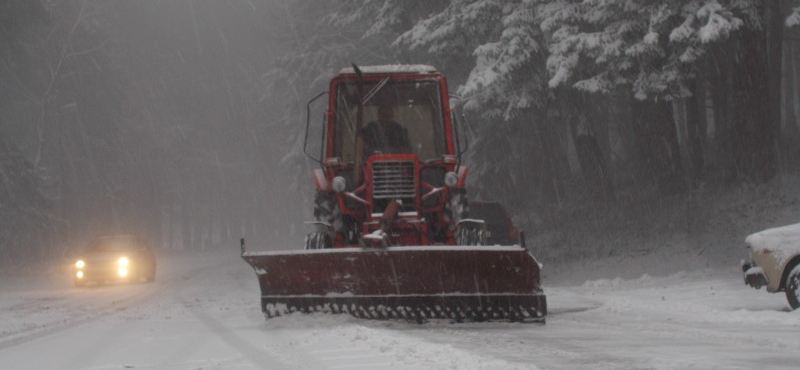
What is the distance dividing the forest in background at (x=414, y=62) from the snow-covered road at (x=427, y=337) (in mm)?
5415

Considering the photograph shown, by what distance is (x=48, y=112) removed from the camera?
41594 millimetres

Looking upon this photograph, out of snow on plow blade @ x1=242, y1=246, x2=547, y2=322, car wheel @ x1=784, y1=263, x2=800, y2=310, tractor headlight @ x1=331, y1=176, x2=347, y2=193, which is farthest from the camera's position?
tractor headlight @ x1=331, y1=176, x2=347, y2=193

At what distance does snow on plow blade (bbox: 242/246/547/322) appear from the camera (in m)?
10.6

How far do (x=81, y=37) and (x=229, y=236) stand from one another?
166ft

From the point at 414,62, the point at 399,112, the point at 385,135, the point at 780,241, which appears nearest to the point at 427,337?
the point at 385,135

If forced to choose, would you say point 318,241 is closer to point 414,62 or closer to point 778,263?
point 778,263

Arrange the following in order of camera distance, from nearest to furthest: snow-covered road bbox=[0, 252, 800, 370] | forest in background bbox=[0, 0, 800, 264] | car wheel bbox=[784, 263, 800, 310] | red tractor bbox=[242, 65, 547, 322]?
snow-covered road bbox=[0, 252, 800, 370] → red tractor bbox=[242, 65, 547, 322] → car wheel bbox=[784, 263, 800, 310] → forest in background bbox=[0, 0, 800, 264]

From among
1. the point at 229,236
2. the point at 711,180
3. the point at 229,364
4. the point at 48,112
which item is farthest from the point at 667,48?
the point at 229,236

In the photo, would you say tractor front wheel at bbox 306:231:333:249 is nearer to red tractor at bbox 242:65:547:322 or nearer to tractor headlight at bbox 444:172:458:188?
red tractor at bbox 242:65:547:322

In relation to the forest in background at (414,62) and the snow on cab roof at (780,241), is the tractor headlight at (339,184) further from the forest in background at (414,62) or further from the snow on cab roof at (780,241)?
the forest in background at (414,62)

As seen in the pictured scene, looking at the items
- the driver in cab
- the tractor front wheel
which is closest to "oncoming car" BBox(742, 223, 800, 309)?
the driver in cab

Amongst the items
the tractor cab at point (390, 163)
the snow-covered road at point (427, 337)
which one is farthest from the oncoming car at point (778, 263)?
the tractor cab at point (390, 163)

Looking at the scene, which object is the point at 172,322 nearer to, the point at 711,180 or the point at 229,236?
the point at 711,180

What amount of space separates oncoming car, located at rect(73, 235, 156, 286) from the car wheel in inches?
673
